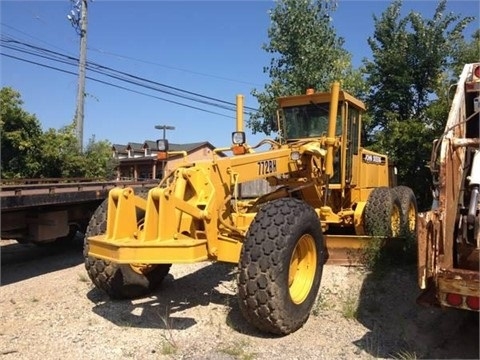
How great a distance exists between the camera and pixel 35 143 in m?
16.1

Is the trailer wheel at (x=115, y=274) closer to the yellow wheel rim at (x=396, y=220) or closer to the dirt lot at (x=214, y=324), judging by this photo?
the dirt lot at (x=214, y=324)

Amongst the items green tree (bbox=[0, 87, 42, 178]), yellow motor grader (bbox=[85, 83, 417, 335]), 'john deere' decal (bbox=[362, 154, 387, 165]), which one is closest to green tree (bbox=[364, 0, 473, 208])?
'john deere' decal (bbox=[362, 154, 387, 165])

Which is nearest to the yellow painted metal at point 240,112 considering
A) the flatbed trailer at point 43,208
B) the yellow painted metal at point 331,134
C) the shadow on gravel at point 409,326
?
the yellow painted metal at point 331,134

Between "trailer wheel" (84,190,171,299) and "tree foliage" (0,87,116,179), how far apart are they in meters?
11.2

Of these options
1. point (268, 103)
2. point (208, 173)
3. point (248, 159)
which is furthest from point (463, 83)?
point (268, 103)

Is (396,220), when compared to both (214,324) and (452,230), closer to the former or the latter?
(452,230)

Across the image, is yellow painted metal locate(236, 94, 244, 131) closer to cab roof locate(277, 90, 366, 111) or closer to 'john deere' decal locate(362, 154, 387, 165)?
cab roof locate(277, 90, 366, 111)

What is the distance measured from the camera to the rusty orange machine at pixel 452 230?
12.8 ft

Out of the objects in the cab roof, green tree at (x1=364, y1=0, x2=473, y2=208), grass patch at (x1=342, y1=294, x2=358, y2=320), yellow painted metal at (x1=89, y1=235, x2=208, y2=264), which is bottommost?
grass patch at (x1=342, y1=294, x2=358, y2=320)

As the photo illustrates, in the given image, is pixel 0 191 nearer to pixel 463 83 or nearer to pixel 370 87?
pixel 463 83

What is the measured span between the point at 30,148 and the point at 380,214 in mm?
12342

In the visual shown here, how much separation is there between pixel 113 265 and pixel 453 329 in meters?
3.61

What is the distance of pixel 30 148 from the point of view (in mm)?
15984

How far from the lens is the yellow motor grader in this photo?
15.1ft
